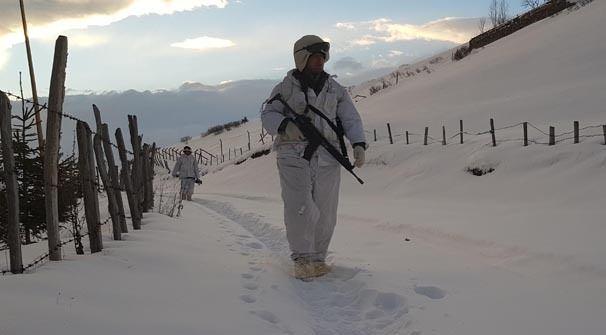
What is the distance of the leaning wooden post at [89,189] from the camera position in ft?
15.4

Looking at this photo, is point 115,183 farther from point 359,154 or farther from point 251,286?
point 359,154

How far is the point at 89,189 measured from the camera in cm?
478

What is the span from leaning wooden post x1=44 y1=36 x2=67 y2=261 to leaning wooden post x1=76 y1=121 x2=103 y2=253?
23.0 inches

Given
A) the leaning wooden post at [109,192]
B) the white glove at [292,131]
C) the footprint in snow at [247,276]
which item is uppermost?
the white glove at [292,131]

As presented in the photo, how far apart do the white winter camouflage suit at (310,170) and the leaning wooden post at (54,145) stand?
5.59ft

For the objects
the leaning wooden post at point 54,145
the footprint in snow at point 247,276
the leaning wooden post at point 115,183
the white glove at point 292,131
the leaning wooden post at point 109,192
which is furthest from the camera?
the leaning wooden post at point 115,183

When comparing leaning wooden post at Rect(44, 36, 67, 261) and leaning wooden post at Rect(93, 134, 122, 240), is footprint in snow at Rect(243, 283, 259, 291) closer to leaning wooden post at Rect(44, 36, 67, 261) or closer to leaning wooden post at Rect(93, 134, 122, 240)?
leaning wooden post at Rect(44, 36, 67, 261)

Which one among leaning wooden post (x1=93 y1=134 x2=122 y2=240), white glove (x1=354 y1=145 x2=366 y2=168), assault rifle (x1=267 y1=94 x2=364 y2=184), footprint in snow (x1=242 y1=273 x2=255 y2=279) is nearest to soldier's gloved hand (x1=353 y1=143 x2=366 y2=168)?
white glove (x1=354 y1=145 x2=366 y2=168)

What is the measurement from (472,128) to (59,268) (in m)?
16.2

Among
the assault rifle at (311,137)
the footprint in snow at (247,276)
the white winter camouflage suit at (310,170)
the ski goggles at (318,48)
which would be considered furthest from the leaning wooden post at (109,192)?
the ski goggles at (318,48)

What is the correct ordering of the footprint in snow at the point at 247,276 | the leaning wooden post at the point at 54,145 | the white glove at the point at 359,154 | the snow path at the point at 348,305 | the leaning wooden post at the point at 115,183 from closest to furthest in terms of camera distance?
the snow path at the point at 348,305
the leaning wooden post at the point at 54,145
the footprint in snow at the point at 247,276
the white glove at the point at 359,154
the leaning wooden post at the point at 115,183

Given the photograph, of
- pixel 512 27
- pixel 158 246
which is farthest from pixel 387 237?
pixel 512 27

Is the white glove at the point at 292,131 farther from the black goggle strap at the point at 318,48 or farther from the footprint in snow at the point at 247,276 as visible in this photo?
the footprint in snow at the point at 247,276

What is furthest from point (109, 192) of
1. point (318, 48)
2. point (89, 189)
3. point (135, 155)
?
point (135, 155)
